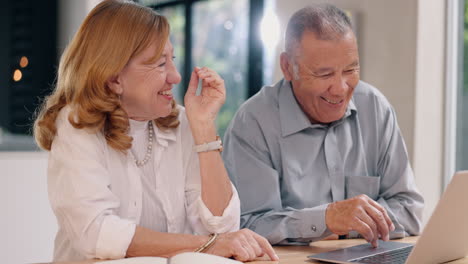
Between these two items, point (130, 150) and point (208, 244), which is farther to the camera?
point (130, 150)

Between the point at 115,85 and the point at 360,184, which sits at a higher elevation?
the point at 115,85

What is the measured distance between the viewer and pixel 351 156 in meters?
2.21

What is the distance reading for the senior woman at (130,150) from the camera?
5.32 feet

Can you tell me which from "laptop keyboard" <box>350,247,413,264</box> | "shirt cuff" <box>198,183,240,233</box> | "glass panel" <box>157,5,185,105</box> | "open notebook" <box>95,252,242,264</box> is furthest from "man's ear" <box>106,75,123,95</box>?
"glass panel" <box>157,5,185,105</box>

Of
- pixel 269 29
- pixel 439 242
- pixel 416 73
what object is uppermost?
pixel 269 29

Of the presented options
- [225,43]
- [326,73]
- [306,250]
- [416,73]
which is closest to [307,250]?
[306,250]

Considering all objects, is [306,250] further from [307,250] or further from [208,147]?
[208,147]

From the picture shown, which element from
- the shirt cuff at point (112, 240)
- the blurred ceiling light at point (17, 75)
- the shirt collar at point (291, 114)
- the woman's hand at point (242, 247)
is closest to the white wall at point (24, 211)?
the blurred ceiling light at point (17, 75)

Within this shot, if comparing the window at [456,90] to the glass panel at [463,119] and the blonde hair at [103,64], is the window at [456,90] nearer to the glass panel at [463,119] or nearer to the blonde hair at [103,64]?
the glass panel at [463,119]

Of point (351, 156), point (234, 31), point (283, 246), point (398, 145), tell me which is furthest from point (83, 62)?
point (234, 31)

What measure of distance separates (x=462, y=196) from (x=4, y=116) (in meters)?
3.66

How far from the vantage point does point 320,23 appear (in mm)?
2119

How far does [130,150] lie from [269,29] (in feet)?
9.86

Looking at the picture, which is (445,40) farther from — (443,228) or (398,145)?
(443,228)
